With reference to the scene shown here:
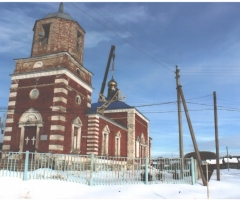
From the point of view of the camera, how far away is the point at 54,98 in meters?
18.5

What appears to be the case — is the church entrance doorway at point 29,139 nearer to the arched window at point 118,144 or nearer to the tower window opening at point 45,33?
the tower window opening at point 45,33

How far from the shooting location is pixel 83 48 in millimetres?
22219

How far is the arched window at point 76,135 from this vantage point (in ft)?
64.4

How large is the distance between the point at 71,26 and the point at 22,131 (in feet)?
31.5

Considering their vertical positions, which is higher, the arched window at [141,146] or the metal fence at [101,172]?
the arched window at [141,146]

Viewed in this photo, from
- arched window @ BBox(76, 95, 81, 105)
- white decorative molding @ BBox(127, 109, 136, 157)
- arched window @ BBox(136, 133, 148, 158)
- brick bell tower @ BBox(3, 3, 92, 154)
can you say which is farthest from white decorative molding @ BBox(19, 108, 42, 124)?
arched window @ BBox(136, 133, 148, 158)

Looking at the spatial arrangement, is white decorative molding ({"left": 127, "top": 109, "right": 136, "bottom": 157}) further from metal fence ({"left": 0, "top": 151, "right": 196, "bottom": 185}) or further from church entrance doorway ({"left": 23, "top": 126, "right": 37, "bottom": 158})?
church entrance doorway ({"left": 23, "top": 126, "right": 37, "bottom": 158})

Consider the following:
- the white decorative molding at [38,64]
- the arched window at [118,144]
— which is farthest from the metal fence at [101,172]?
the arched window at [118,144]

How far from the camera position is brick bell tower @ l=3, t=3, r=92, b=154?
1810cm

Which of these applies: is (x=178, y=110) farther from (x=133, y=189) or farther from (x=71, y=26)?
(x=71, y=26)

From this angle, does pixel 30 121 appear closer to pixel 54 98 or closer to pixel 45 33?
pixel 54 98

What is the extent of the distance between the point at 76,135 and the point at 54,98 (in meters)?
4.05

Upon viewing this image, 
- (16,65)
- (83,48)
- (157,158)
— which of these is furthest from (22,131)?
(157,158)

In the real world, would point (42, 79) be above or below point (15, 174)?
above
